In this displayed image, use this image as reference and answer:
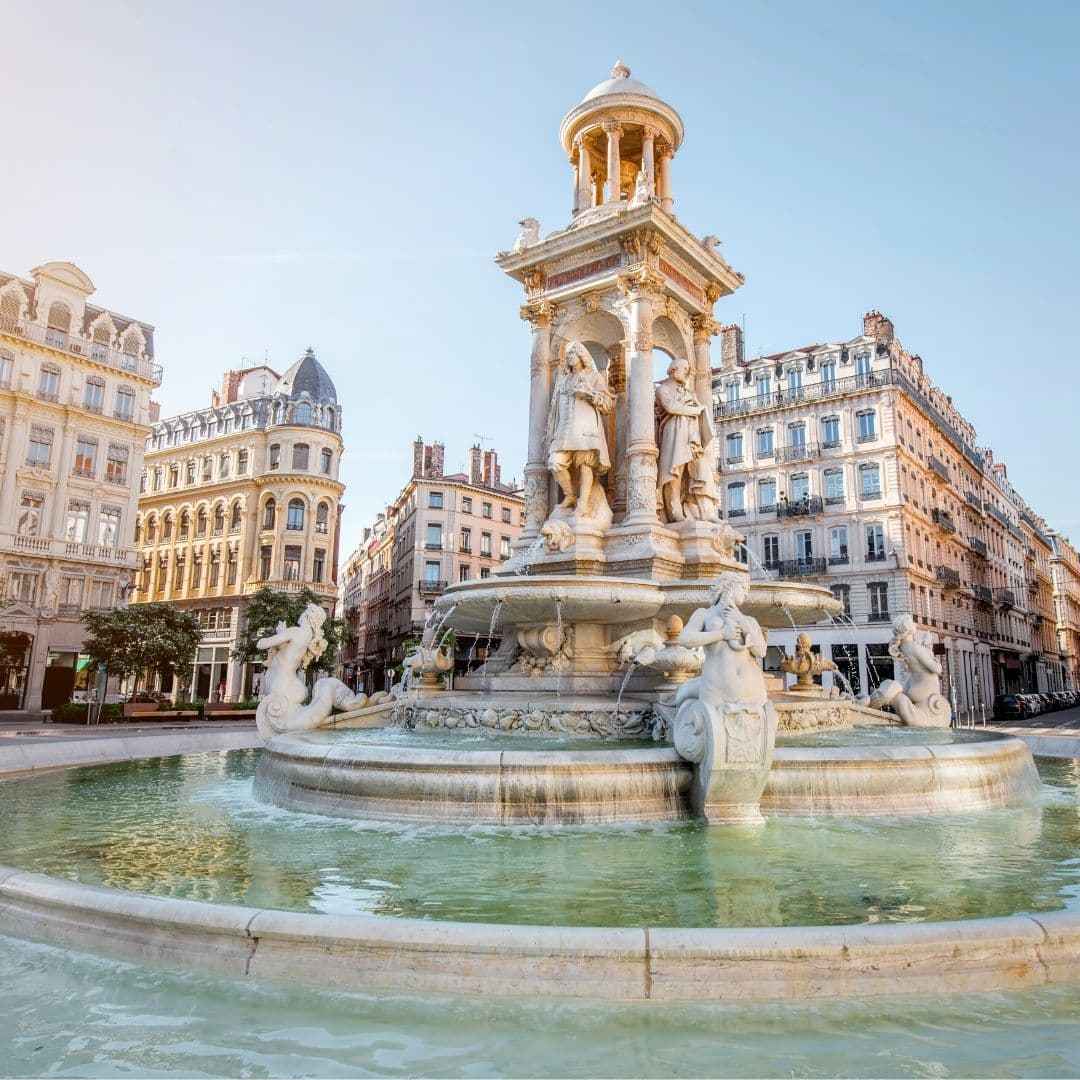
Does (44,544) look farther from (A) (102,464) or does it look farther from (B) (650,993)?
(B) (650,993)

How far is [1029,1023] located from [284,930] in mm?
3285

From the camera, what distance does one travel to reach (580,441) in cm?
1355

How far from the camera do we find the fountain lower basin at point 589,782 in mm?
6836

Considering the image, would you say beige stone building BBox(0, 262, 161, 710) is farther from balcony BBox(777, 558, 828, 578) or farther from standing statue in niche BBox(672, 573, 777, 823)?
standing statue in niche BBox(672, 573, 777, 823)

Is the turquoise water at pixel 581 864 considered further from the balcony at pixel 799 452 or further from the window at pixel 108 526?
the balcony at pixel 799 452

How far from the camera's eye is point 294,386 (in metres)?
60.6

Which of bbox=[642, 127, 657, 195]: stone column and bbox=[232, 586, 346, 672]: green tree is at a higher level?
bbox=[642, 127, 657, 195]: stone column

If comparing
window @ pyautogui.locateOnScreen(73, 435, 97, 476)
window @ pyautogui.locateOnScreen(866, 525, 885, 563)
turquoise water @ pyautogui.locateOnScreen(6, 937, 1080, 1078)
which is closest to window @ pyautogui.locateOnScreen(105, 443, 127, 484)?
window @ pyautogui.locateOnScreen(73, 435, 97, 476)

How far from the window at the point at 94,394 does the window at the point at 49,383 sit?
140 cm

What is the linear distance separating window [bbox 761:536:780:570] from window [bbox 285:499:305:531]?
3205 centimetres

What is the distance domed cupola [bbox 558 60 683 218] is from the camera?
1608cm

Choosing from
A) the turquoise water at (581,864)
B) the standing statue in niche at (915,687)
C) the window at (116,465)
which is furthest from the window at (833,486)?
the window at (116,465)

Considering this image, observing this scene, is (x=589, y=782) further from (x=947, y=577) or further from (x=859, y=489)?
(x=947, y=577)

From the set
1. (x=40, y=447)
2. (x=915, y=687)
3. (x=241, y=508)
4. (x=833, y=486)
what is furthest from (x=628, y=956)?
(x=241, y=508)
